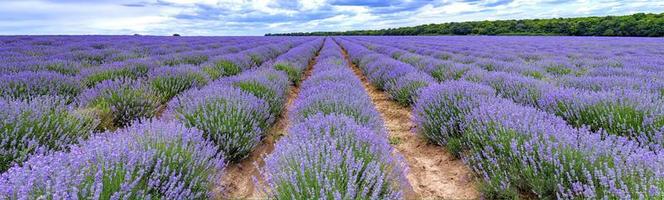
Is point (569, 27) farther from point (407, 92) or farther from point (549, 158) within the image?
point (549, 158)

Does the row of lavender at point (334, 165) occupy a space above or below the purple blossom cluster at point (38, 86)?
below

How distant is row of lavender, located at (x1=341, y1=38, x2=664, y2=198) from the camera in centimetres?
172

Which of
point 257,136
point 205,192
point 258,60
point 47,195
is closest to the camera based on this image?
point 47,195

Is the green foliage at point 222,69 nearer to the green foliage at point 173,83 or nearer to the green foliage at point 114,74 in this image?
the green foliage at point 173,83

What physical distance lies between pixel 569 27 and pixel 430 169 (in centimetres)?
4170

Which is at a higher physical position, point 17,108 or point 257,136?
point 17,108

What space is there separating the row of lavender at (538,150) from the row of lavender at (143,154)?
1.58m

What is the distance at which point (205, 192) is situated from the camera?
81.7 inches

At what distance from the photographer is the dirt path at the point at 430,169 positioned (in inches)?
102

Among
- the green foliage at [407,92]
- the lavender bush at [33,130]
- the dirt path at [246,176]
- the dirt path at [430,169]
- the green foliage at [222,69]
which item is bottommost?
the dirt path at [430,169]

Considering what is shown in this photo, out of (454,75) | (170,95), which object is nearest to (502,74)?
(454,75)

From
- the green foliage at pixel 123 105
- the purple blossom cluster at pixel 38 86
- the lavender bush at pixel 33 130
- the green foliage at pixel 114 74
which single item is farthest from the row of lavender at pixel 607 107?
the purple blossom cluster at pixel 38 86

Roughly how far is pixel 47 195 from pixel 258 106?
8.03ft

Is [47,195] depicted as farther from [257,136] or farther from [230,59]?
[230,59]
